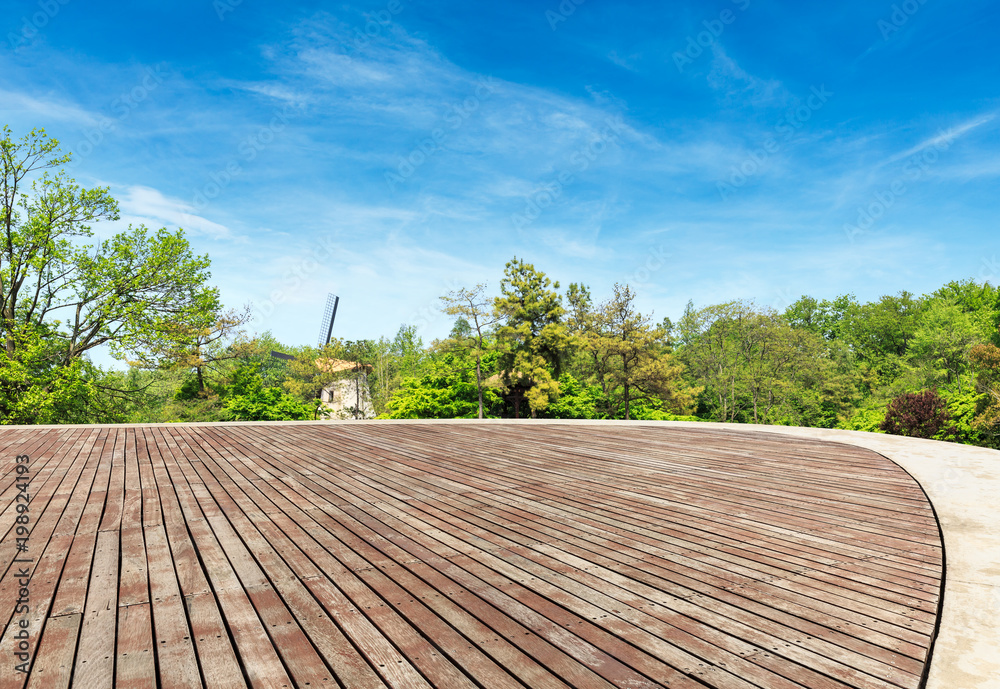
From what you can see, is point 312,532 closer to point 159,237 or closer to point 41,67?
point 41,67

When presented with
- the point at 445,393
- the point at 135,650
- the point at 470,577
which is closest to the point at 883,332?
the point at 445,393

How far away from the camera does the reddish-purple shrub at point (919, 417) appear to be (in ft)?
51.7

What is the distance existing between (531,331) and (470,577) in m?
22.5

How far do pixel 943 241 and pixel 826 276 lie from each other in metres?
9.21

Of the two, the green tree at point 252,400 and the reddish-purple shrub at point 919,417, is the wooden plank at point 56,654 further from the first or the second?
the reddish-purple shrub at point 919,417

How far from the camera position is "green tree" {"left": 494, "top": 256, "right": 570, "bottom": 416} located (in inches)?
917

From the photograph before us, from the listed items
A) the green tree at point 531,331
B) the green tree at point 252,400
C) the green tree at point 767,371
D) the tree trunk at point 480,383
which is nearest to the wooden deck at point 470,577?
the green tree at point 252,400

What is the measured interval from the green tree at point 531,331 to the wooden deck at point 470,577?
1832 cm

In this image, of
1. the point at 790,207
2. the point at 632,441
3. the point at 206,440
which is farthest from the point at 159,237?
the point at 790,207

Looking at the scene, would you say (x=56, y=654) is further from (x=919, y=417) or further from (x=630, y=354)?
(x=630, y=354)

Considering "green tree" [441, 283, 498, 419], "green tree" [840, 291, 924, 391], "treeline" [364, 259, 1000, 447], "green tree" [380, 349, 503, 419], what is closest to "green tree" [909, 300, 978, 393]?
"treeline" [364, 259, 1000, 447]

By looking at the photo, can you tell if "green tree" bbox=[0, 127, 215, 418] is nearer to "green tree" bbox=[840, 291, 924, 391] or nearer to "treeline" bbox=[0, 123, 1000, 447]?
"treeline" bbox=[0, 123, 1000, 447]

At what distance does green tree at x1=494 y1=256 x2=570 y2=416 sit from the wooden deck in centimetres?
1832

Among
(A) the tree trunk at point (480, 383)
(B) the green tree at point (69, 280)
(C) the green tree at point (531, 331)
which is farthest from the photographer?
(C) the green tree at point (531, 331)
